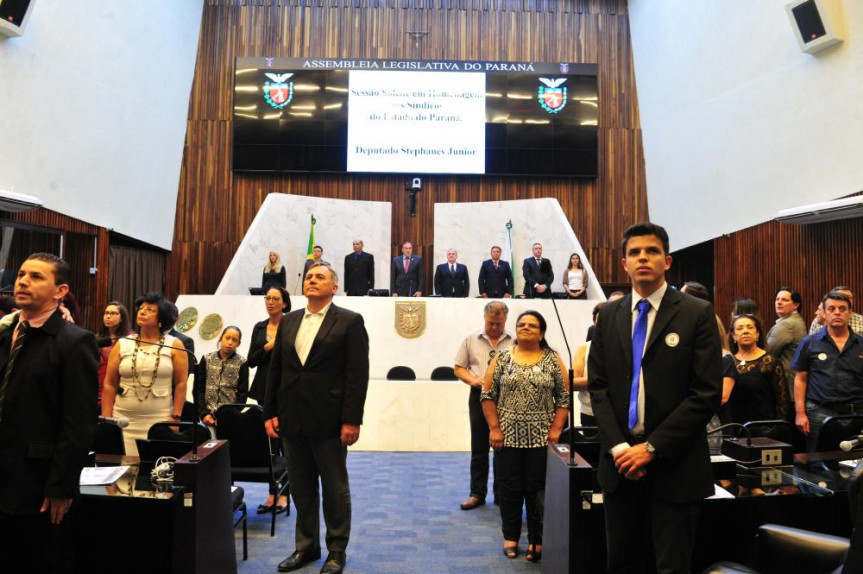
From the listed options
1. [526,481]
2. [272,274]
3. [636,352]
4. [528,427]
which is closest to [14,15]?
[272,274]

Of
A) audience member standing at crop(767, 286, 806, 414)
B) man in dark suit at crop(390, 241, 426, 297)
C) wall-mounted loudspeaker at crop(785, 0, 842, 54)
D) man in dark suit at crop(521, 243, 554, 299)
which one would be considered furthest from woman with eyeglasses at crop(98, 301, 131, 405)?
wall-mounted loudspeaker at crop(785, 0, 842, 54)

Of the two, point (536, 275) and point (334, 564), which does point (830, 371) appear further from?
point (536, 275)

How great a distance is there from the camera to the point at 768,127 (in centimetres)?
874

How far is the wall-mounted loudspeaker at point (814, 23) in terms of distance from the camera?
7.41 meters

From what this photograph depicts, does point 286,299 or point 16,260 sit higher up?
point 16,260

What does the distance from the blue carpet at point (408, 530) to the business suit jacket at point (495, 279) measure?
464cm

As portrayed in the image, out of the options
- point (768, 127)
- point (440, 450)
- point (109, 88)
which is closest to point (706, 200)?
point (768, 127)

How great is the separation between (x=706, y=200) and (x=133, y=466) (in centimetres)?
951

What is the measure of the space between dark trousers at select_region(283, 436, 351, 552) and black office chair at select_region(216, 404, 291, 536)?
1.68 ft

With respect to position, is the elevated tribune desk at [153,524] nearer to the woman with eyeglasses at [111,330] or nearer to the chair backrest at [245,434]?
the chair backrest at [245,434]

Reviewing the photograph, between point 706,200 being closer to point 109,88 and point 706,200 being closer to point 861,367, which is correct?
point 861,367

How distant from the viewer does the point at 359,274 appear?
392 inches

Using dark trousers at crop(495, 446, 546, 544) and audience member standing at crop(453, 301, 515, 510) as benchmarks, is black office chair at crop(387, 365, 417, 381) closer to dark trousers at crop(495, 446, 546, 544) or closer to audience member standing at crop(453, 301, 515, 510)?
audience member standing at crop(453, 301, 515, 510)

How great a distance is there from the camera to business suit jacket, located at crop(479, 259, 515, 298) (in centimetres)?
1002
